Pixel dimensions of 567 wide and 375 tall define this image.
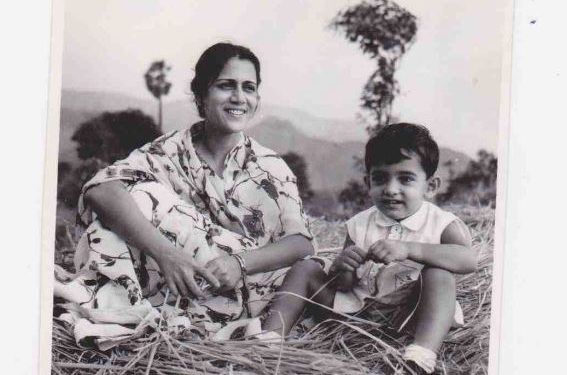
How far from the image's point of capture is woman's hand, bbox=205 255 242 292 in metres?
1.90

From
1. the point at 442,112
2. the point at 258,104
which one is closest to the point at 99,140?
the point at 258,104

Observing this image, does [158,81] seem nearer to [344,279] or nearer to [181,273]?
[181,273]

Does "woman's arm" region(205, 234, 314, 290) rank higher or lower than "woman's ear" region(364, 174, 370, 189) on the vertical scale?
lower

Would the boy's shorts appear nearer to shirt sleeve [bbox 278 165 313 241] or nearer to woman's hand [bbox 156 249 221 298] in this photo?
shirt sleeve [bbox 278 165 313 241]

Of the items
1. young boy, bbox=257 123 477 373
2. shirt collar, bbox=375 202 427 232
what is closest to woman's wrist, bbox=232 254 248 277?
young boy, bbox=257 123 477 373

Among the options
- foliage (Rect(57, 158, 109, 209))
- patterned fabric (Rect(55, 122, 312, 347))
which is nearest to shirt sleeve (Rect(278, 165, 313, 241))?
patterned fabric (Rect(55, 122, 312, 347))

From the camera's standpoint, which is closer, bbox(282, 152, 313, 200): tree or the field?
the field

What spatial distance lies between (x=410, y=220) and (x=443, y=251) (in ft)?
0.35

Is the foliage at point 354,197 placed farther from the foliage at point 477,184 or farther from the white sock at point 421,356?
the white sock at point 421,356

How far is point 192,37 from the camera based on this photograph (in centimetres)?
194

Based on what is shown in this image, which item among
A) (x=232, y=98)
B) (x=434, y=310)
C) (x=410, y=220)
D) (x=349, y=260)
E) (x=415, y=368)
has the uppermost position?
(x=232, y=98)

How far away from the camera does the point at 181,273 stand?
74.3 inches

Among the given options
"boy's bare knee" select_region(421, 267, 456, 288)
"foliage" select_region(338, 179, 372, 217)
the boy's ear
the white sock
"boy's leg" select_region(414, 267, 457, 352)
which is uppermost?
the boy's ear

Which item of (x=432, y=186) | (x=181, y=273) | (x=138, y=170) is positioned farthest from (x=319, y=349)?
(x=138, y=170)
